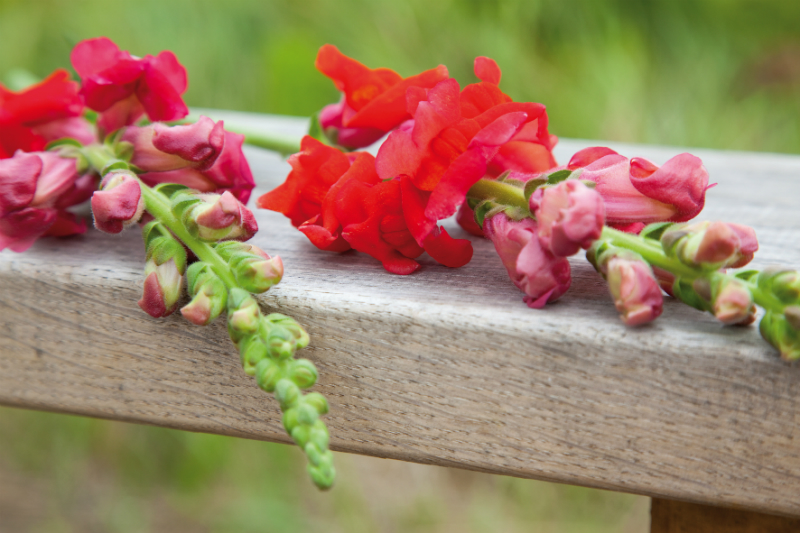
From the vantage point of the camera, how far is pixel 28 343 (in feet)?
1.46

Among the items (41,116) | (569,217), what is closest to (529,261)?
(569,217)

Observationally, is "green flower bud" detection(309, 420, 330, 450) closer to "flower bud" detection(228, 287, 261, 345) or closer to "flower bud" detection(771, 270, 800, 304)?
"flower bud" detection(228, 287, 261, 345)

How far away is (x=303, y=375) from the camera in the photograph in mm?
307

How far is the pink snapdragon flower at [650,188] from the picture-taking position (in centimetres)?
34

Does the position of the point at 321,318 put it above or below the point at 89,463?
above

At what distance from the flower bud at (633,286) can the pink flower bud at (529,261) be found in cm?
3

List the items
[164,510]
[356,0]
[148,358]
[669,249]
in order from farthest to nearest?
[356,0]
[164,510]
[148,358]
[669,249]

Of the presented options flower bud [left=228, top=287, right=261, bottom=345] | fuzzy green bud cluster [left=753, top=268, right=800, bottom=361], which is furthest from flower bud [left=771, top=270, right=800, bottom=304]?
flower bud [left=228, top=287, right=261, bottom=345]

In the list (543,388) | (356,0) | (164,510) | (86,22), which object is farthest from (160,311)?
(86,22)

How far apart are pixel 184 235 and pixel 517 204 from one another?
0.61 ft

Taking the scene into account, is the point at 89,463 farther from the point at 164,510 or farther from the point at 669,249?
the point at 669,249

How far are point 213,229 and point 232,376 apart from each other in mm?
94

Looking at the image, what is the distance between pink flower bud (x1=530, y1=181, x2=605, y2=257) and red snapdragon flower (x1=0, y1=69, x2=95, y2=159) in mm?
341

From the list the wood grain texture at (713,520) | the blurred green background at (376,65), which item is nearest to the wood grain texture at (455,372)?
the wood grain texture at (713,520)
